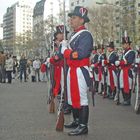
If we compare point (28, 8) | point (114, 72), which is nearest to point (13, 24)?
point (28, 8)

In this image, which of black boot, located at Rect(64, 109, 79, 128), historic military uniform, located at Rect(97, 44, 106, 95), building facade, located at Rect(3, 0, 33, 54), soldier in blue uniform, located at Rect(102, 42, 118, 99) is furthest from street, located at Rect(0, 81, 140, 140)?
building facade, located at Rect(3, 0, 33, 54)

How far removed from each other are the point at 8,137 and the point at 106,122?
2386 mm

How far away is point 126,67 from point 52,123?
404cm

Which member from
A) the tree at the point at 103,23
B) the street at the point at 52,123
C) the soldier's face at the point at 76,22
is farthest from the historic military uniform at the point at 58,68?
the tree at the point at 103,23

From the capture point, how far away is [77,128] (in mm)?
7906

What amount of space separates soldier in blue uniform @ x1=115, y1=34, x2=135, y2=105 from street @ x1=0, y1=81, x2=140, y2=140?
0.51 metres

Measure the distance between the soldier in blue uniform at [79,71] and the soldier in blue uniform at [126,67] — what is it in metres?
4.49

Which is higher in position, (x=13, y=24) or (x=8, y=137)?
(x=13, y=24)

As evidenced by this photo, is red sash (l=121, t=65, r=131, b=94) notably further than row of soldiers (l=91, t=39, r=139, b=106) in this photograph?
Yes

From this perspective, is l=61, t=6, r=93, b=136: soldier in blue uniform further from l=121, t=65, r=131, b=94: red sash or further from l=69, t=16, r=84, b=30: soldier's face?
l=121, t=65, r=131, b=94: red sash

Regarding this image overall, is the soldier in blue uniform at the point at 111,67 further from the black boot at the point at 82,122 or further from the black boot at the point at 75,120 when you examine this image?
the black boot at the point at 82,122

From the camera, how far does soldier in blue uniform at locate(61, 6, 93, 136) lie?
767 cm

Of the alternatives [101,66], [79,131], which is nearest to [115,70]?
[101,66]

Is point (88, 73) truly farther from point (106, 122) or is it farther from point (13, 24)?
point (13, 24)
